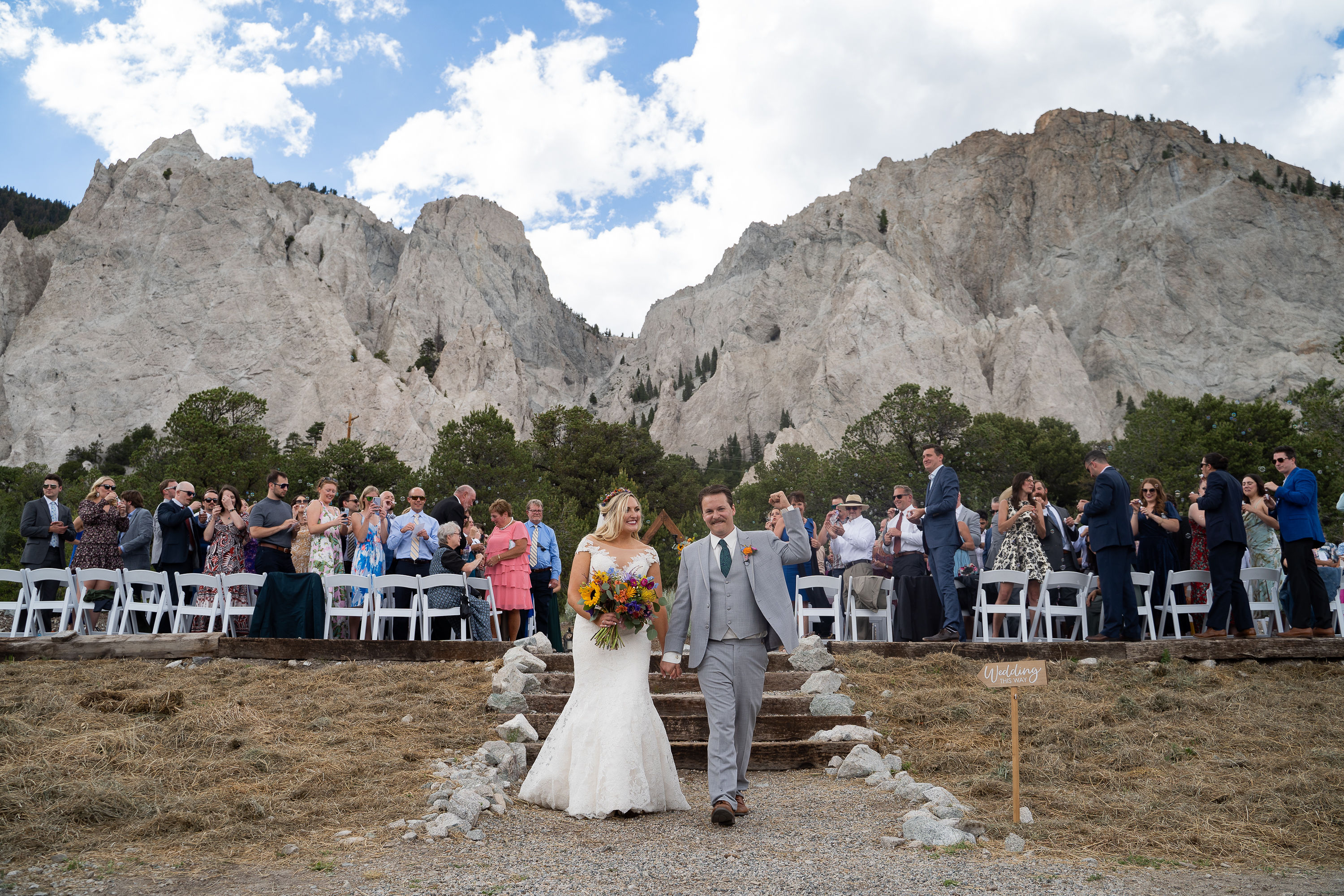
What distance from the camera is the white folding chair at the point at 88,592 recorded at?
9.86 meters

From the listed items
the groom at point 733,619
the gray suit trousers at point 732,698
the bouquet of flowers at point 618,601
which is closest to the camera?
the gray suit trousers at point 732,698

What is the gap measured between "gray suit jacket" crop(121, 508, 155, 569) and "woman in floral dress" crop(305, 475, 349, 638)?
202cm

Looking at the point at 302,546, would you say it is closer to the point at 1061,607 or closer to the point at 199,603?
the point at 199,603

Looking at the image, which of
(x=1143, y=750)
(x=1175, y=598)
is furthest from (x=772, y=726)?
(x=1175, y=598)

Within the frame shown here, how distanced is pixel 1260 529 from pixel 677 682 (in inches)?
264

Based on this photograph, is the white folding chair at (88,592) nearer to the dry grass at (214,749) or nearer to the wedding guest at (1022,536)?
the dry grass at (214,749)

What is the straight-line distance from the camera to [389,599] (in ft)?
30.8

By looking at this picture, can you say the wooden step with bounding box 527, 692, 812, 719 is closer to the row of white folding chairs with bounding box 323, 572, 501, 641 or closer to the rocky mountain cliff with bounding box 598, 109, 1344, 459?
the row of white folding chairs with bounding box 323, 572, 501, 641

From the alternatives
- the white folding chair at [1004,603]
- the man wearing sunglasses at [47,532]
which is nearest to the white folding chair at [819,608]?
the white folding chair at [1004,603]

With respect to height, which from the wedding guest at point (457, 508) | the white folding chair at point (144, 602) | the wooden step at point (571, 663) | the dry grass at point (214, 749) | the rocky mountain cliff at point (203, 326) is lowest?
the dry grass at point (214, 749)

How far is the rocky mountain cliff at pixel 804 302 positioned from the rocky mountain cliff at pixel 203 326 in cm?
21

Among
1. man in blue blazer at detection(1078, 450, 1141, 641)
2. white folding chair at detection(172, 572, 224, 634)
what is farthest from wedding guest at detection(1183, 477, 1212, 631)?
white folding chair at detection(172, 572, 224, 634)

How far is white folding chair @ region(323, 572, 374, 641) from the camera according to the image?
9070 mm

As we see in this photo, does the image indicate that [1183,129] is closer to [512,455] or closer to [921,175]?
[921,175]
